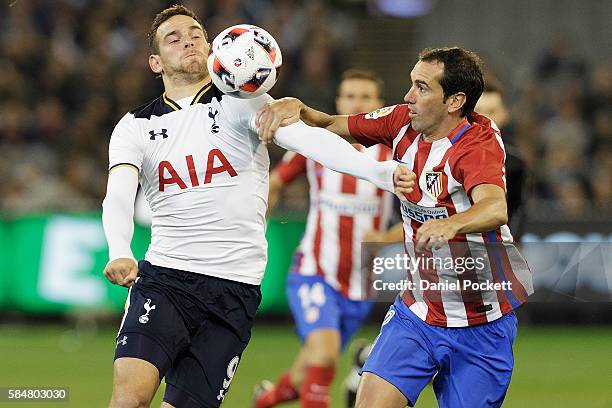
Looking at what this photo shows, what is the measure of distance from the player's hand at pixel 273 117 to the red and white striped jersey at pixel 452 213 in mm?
404

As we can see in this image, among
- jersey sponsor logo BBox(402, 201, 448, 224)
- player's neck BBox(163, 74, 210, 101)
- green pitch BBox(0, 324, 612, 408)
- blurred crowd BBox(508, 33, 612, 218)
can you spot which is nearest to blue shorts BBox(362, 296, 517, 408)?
jersey sponsor logo BBox(402, 201, 448, 224)

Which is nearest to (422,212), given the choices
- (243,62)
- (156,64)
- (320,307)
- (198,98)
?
(243,62)

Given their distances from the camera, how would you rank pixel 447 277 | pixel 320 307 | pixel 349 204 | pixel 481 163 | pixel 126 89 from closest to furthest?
pixel 481 163, pixel 447 277, pixel 320 307, pixel 349 204, pixel 126 89

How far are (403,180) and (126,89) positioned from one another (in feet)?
34.8

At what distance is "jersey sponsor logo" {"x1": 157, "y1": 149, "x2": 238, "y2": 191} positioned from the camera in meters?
5.36

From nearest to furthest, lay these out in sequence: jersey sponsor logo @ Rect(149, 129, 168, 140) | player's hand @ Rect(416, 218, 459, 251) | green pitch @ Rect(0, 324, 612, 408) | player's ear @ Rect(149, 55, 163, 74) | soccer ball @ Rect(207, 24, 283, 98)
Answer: player's hand @ Rect(416, 218, 459, 251) → soccer ball @ Rect(207, 24, 283, 98) → jersey sponsor logo @ Rect(149, 129, 168, 140) → player's ear @ Rect(149, 55, 163, 74) → green pitch @ Rect(0, 324, 612, 408)

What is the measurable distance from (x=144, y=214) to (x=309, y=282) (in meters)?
5.04

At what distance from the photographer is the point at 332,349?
24.3 feet

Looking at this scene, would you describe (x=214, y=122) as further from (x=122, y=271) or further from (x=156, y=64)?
(x=122, y=271)

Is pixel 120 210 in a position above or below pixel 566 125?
below

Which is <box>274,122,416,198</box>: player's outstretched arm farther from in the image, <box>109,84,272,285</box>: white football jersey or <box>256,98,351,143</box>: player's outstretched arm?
<box>109,84,272,285</box>: white football jersey

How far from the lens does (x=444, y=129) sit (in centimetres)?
522

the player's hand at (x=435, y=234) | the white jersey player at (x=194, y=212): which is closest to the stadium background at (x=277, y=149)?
the white jersey player at (x=194, y=212)

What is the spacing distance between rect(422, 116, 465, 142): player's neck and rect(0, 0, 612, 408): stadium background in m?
5.75
